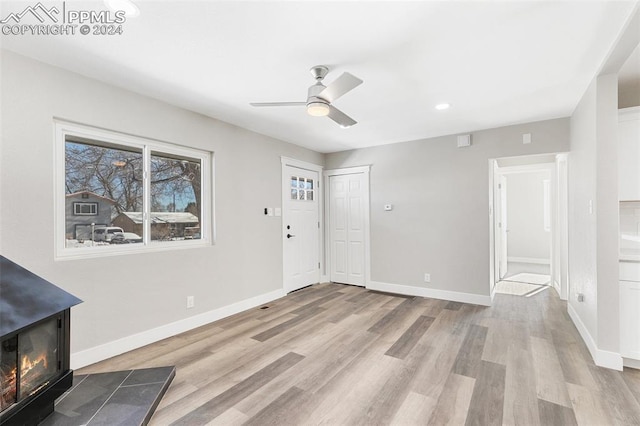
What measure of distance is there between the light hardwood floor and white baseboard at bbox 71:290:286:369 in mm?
77

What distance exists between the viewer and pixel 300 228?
494 centimetres

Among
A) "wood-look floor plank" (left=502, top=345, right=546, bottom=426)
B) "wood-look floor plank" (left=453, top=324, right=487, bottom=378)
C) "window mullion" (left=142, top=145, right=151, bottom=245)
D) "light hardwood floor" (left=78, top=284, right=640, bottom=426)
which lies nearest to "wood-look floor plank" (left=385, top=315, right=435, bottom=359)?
"light hardwood floor" (left=78, top=284, right=640, bottom=426)

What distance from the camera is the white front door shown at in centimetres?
461

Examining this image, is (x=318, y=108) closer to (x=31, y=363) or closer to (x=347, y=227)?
(x=31, y=363)

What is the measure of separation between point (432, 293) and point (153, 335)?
12.3 feet

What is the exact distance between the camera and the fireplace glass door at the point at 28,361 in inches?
57.4

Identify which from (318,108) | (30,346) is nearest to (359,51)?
(318,108)

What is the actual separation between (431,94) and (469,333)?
2.56m

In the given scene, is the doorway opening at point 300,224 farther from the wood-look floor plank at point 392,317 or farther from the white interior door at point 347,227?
the wood-look floor plank at point 392,317

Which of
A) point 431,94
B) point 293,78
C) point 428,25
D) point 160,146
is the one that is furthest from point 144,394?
point 431,94

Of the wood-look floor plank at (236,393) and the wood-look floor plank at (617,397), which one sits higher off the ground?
the wood-look floor plank at (236,393)

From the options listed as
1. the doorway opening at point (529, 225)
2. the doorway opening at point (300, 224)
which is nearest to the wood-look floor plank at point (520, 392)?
the doorway opening at point (529, 225)

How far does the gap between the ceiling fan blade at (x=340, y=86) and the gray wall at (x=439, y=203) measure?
9.07 feet

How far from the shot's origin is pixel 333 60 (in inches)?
85.1
